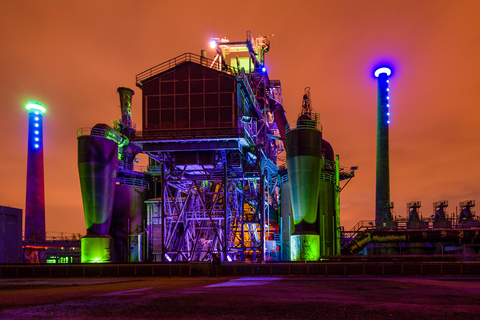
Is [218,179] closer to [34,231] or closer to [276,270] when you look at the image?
[276,270]

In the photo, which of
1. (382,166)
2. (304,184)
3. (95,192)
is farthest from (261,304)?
(382,166)

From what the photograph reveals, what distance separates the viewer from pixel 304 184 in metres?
38.8

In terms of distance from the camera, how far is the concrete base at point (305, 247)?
37.6m

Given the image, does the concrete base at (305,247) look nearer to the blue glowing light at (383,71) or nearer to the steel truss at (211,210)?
the steel truss at (211,210)

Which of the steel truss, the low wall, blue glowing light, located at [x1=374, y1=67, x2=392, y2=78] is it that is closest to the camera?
the low wall

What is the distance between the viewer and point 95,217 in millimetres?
41969

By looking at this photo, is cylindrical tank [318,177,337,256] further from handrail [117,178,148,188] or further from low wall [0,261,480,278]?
handrail [117,178,148,188]

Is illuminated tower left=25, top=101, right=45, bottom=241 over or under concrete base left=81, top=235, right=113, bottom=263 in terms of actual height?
over

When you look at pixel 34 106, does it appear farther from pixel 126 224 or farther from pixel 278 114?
pixel 278 114

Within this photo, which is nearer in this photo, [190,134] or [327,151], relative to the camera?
[190,134]

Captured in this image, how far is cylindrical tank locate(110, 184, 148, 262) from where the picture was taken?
5085 cm

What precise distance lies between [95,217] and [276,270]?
21481 millimetres

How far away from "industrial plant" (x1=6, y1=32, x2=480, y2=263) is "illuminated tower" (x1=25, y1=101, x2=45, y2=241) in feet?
52.4

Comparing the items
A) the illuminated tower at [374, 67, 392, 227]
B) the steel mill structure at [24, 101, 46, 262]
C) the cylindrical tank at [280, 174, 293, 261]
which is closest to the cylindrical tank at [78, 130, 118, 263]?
the cylindrical tank at [280, 174, 293, 261]
